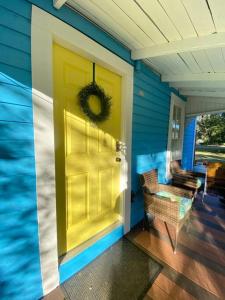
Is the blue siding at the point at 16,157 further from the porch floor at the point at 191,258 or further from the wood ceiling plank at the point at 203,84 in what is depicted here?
the wood ceiling plank at the point at 203,84

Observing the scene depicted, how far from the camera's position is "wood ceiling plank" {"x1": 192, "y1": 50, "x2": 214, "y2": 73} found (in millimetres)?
1848

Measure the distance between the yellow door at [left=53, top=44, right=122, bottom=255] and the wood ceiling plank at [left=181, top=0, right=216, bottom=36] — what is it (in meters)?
0.88

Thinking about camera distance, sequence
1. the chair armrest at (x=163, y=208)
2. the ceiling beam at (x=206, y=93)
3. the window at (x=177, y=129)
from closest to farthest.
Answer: the chair armrest at (x=163, y=208), the ceiling beam at (x=206, y=93), the window at (x=177, y=129)

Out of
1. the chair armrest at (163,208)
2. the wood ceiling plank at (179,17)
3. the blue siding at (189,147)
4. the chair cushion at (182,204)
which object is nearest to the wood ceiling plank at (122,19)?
the wood ceiling plank at (179,17)

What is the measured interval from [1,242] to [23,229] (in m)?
0.14

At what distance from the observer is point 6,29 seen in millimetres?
1015

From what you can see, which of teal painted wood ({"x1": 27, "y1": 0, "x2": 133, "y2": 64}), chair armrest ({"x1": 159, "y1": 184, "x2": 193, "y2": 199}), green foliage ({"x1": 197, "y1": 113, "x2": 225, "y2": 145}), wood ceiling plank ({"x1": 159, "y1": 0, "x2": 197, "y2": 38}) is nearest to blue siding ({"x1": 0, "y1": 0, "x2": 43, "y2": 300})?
teal painted wood ({"x1": 27, "y1": 0, "x2": 133, "y2": 64})

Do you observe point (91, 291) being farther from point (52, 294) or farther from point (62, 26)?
point (62, 26)

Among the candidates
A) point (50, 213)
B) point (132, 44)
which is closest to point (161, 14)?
point (132, 44)

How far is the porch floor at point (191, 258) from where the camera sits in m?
1.42

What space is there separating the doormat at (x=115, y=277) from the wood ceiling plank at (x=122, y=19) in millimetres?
2310

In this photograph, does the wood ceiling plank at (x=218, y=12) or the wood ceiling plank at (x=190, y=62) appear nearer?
the wood ceiling plank at (x=218, y=12)

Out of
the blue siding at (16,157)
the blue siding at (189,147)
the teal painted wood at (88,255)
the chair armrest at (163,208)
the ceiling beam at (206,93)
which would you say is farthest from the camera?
the blue siding at (189,147)

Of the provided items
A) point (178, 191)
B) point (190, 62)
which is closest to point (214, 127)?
point (178, 191)
